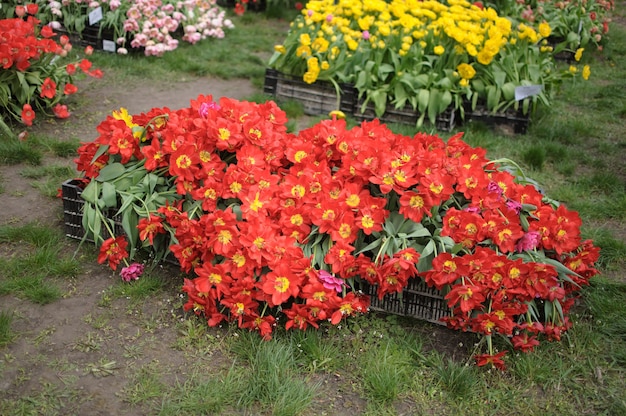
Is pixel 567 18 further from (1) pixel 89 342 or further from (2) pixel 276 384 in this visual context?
(1) pixel 89 342

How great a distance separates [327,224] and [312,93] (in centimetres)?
292

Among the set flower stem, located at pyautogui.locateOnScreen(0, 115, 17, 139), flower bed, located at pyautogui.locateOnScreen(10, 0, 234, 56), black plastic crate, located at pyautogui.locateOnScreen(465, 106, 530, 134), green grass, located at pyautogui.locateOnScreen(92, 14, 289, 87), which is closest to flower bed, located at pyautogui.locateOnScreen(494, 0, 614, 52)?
black plastic crate, located at pyautogui.locateOnScreen(465, 106, 530, 134)

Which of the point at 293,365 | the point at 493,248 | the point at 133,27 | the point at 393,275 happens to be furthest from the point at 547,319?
the point at 133,27

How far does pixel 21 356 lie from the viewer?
2764 millimetres

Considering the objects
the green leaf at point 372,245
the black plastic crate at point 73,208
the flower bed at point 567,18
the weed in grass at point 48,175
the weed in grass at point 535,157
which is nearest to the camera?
the green leaf at point 372,245

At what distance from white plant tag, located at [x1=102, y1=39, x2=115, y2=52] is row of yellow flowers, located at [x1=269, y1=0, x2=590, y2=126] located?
6.66 ft

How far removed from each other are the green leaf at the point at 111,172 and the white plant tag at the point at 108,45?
3.68 metres

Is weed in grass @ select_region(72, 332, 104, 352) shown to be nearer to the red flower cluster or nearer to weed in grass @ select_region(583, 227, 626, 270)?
the red flower cluster

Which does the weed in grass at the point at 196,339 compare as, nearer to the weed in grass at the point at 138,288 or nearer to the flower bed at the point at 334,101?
the weed in grass at the point at 138,288

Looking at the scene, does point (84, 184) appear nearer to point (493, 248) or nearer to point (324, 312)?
point (324, 312)

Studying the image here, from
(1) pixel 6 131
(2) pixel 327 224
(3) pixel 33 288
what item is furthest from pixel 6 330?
(1) pixel 6 131

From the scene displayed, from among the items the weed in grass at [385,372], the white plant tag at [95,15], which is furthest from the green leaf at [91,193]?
the white plant tag at [95,15]

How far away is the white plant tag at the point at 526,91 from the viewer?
17.5ft

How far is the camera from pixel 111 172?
346cm
